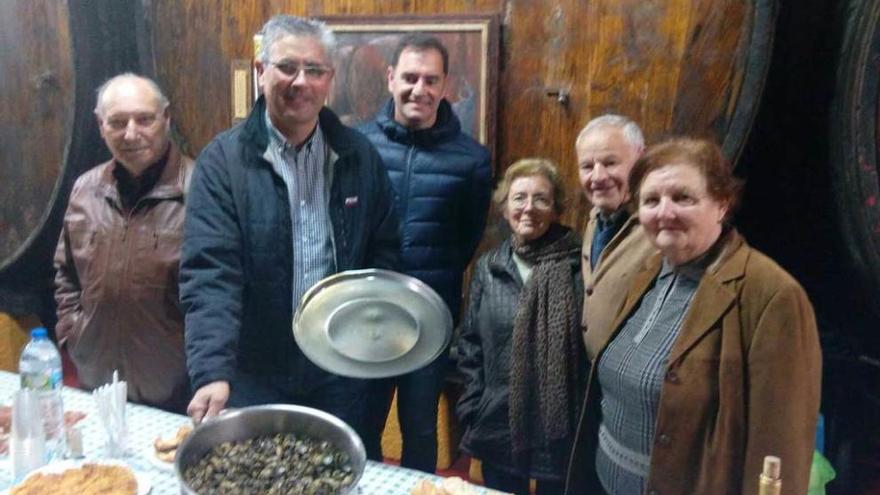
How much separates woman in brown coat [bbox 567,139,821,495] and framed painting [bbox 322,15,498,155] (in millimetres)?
701

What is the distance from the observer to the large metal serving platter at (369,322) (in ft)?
4.68

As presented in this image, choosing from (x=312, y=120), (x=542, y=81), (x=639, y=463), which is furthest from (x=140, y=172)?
(x=639, y=463)

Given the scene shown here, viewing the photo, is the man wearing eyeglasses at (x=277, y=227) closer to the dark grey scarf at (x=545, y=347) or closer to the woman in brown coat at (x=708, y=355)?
the dark grey scarf at (x=545, y=347)

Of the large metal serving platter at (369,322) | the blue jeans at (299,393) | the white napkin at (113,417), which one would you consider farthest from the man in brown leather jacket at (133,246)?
the large metal serving platter at (369,322)

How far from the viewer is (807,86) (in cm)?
156

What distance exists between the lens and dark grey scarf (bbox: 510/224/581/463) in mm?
1608

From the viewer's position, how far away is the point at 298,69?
59.1 inches

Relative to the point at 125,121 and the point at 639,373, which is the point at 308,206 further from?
the point at 639,373

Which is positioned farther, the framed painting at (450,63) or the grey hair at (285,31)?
the framed painting at (450,63)

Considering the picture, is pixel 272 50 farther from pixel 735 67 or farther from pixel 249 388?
pixel 735 67

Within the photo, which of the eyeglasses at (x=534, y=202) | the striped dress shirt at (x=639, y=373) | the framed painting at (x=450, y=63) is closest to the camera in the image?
the striped dress shirt at (x=639, y=373)

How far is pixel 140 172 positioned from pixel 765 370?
56.9 inches

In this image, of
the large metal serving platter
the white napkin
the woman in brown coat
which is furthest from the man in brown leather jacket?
the woman in brown coat

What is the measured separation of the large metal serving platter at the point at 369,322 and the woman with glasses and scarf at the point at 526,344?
253mm
